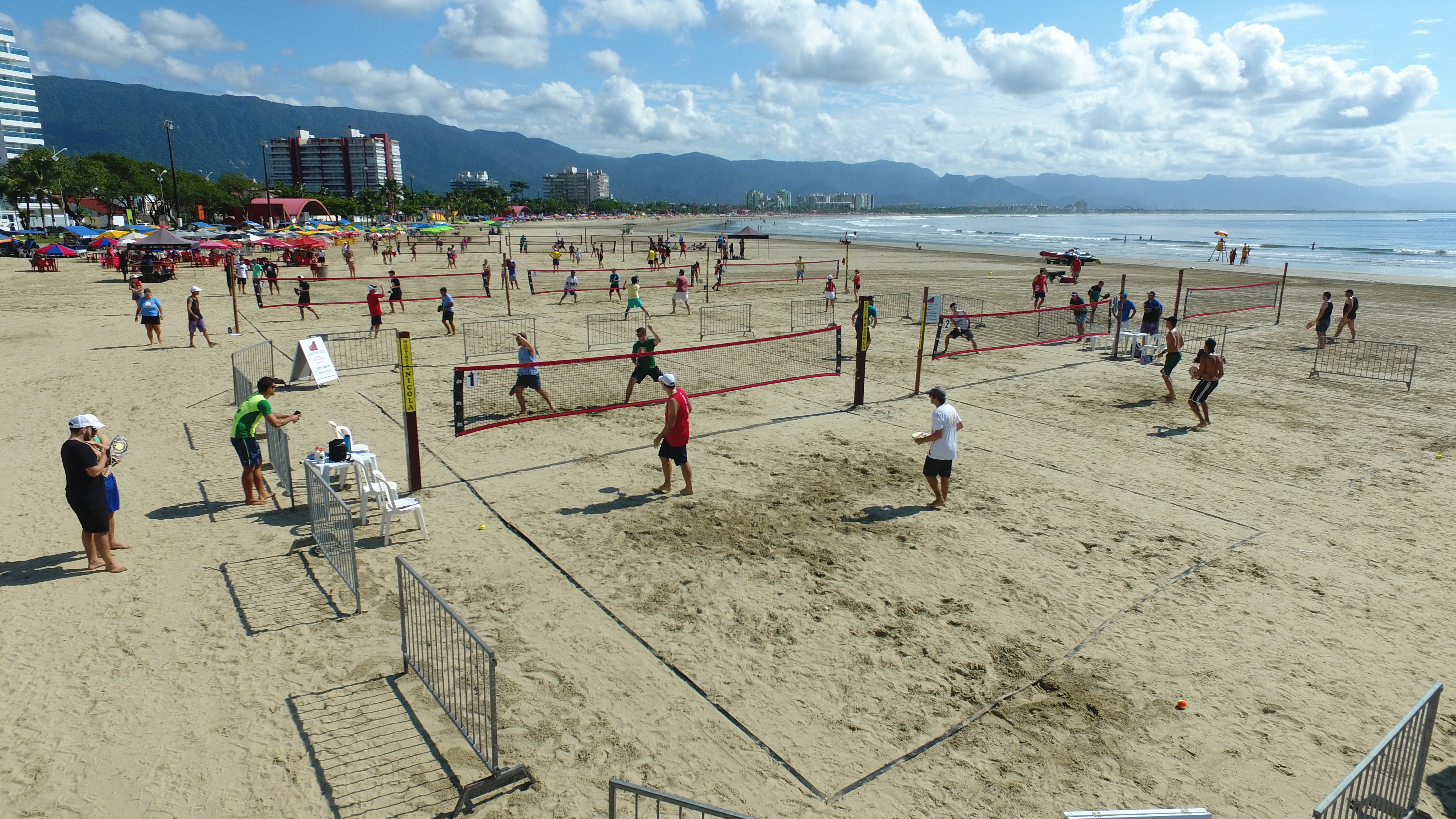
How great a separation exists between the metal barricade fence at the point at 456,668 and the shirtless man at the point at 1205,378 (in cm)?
1242

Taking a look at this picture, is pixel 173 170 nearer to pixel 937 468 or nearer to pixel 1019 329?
pixel 1019 329

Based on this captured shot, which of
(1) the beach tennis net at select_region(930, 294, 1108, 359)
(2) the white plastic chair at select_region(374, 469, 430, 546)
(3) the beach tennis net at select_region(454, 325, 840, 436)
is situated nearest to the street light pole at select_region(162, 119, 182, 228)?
(3) the beach tennis net at select_region(454, 325, 840, 436)

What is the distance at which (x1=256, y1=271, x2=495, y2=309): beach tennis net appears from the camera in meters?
30.8

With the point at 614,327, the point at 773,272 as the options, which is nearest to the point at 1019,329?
the point at 614,327

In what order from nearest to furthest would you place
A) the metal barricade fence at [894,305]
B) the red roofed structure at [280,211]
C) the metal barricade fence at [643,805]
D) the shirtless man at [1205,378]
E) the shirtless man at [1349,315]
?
the metal barricade fence at [643,805] < the shirtless man at [1205,378] < the shirtless man at [1349,315] < the metal barricade fence at [894,305] < the red roofed structure at [280,211]

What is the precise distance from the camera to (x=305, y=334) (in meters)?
23.1

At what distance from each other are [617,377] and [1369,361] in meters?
18.7

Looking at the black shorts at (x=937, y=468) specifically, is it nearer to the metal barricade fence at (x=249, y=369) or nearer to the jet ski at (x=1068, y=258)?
the metal barricade fence at (x=249, y=369)

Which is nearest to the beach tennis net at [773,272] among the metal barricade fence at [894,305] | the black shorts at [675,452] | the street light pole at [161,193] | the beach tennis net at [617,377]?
the metal barricade fence at [894,305]

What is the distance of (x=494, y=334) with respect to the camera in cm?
2264

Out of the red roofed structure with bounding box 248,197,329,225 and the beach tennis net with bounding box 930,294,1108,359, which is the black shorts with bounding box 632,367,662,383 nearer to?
the beach tennis net with bounding box 930,294,1108,359

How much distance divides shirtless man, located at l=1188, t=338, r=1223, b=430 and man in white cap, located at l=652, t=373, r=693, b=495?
9027mm

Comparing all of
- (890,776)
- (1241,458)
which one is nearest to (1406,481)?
(1241,458)

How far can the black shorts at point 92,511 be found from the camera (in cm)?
761
